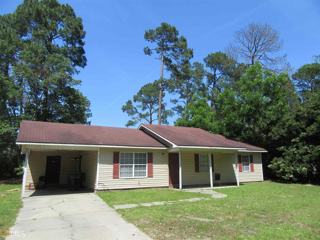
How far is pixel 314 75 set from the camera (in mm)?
36969

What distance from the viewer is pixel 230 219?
860 cm

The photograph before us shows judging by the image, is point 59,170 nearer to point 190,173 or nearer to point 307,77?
point 190,173

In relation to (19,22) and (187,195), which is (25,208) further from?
(19,22)

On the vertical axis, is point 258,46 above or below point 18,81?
above

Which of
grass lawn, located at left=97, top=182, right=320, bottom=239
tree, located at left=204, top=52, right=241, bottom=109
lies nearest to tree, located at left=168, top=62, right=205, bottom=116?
tree, located at left=204, top=52, right=241, bottom=109

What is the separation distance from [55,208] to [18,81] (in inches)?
761

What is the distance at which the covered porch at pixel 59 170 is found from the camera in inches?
664

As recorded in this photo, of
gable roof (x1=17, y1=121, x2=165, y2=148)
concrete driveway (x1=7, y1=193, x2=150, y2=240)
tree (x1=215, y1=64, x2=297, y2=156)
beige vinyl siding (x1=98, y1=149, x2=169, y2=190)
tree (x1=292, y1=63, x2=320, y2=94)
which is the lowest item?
concrete driveway (x1=7, y1=193, x2=150, y2=240)

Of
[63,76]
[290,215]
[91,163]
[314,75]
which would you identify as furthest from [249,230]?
[314,75]

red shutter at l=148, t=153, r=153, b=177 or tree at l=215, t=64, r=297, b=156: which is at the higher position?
tree at l=215, t=64, r=297, b=156

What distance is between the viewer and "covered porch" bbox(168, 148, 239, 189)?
18.0 m

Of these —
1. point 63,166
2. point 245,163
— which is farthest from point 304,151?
point 63,166

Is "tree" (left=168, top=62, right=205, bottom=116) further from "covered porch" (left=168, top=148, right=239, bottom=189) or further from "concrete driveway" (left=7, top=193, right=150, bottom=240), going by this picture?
"concrete driveway" (left=7, top=193, right=150, bottom=240)

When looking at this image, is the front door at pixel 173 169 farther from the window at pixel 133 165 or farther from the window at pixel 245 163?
the window at pixel 245 163
